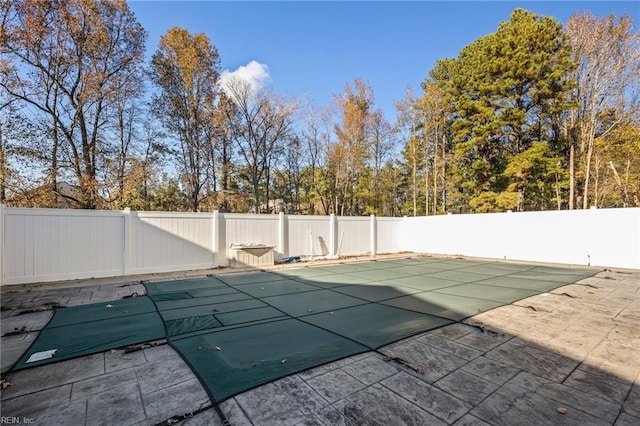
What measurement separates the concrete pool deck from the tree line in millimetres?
8980

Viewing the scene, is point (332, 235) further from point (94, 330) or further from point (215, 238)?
point (94, 330)

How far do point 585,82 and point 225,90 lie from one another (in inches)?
606

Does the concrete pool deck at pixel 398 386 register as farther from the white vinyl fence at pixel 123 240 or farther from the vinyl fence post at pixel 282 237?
the vinyl fence post at pixel 282 237

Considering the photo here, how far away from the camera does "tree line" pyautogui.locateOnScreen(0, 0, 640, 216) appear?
8844 millimetres

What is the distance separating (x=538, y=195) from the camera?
16156 mm

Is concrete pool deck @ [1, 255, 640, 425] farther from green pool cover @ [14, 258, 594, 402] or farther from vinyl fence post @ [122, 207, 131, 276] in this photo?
vinyl fence post @ [122, 207, 131, 276]

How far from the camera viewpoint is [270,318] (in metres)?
3.44

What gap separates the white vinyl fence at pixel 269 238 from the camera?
17.8 feet

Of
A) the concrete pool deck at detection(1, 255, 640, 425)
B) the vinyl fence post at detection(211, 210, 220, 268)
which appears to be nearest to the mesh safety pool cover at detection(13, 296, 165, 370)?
the concrete pool deck at detection(1, 255, 640, 425)

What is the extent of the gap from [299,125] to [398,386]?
14642 mm

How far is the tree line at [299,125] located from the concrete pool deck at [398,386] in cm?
898

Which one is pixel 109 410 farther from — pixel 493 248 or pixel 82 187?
pixel 493 248

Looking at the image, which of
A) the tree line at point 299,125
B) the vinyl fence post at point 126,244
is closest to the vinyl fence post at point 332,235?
the tree line at point 299,125

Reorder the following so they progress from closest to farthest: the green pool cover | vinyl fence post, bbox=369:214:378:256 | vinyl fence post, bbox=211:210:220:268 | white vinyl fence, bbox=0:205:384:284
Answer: the green pool cover < white vinyl fence, bbox=0:205:384:284 < vinyl fence post, bbox=211:210:220:268 < vinyl fence post, bbox=369:214:378:256
